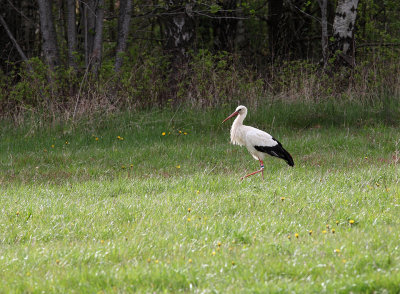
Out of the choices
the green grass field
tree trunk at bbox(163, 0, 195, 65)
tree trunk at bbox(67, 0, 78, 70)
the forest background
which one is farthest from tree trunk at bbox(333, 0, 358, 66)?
tree trunk at bbox(67, 0, 78, 70)

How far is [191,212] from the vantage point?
19.4ft

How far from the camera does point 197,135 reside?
11.6m

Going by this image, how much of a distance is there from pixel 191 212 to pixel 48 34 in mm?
10769

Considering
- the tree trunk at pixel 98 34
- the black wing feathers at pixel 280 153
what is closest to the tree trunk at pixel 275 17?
the tree trunk at pixel 98 34

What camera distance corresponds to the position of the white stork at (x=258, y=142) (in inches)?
341

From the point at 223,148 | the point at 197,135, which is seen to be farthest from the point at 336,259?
the point at 197,135

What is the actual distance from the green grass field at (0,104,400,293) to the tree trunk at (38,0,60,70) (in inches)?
161

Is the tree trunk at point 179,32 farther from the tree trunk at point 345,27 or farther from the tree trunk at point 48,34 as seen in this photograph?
the tree trunk at point 345,27

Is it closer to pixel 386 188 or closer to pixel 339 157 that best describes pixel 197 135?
pixel 339 157

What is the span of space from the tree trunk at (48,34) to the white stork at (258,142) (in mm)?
7325

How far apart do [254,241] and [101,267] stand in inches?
52.0

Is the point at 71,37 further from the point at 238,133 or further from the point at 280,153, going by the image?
the point at 280,153

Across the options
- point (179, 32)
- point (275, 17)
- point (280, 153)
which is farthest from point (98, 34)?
point (280, 153)

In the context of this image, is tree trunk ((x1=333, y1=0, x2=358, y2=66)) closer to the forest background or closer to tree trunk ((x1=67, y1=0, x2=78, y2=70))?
the forest background
